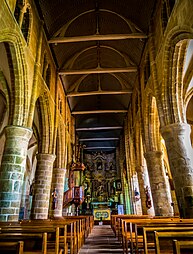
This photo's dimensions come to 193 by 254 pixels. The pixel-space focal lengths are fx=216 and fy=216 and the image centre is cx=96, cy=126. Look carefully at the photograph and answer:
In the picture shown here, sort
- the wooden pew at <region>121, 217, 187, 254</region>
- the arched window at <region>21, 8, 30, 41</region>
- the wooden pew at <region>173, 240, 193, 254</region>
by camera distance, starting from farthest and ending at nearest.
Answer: the arched window at <region>21, 8, 30, 41</region> → the wooden pew at <region>121, 217, 187, 254</region> → the wooden pew at <region>173, 240, 193, 254</region>

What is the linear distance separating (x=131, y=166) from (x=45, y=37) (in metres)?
11.2

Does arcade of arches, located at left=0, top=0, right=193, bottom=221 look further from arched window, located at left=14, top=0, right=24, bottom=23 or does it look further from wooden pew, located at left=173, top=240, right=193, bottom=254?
wooden pew, located at left=173, top=240, right=193, bottom=254

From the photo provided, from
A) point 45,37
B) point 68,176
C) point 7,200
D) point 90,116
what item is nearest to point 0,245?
point 7,200

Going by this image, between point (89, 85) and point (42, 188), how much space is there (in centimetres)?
1042

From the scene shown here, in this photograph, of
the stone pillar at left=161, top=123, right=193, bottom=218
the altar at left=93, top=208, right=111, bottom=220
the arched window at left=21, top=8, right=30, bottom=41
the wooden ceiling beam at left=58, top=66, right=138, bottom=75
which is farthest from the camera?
the altar at left=93, top=208, right=111, bottom=220

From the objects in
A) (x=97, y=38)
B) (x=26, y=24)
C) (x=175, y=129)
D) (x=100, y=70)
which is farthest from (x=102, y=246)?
(x=100, y=70)

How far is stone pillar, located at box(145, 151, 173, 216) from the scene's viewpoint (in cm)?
942

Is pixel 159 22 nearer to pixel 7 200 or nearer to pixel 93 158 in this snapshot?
pixel 7 200

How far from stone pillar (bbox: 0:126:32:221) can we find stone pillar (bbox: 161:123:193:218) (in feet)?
16.5

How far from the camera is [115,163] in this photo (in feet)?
93.9

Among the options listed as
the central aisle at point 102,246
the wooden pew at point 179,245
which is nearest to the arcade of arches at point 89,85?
the central aisle at point 102,246

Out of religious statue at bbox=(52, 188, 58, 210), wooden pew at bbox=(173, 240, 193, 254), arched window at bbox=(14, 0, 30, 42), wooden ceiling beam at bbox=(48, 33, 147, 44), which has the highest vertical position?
wooden ceiling beam at bbox=(48, 33, 147, 44)

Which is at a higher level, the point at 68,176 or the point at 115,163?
the point at 115,163

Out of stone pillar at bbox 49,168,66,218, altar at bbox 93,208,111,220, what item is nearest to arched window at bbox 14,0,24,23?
stone pillar at bbox 49,168,66,218
